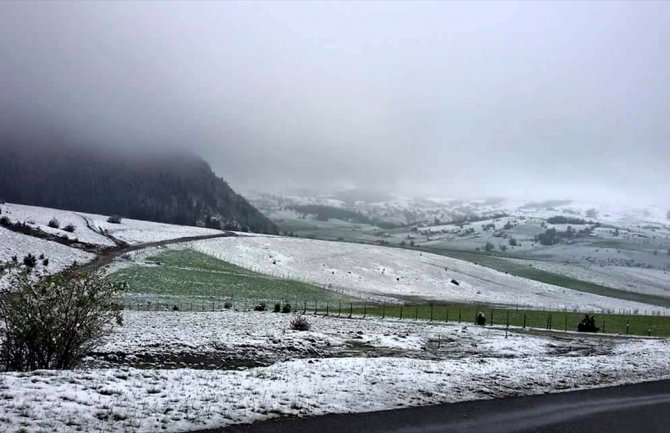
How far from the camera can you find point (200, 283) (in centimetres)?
6319

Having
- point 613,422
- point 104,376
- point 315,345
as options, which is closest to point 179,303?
point 315,345

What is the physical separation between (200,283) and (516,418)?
54.0 m

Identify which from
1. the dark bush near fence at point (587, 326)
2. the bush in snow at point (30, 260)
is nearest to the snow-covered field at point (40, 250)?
the bush in snow at point (30, 260)

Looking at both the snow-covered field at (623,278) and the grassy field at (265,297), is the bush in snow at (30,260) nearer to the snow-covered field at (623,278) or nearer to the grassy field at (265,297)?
the grassy field at (265,297)

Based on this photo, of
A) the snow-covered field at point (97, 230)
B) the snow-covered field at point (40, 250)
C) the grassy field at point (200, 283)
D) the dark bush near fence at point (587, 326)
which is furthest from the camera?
the snow-covered field at point (97, 230)

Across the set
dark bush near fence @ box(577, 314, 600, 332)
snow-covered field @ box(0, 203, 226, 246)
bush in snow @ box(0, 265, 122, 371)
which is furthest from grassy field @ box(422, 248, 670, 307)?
bush in snow @ box(0, 265, 122, 371)

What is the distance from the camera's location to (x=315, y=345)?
2656cm

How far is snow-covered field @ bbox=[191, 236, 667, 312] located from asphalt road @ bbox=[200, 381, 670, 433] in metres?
63.8

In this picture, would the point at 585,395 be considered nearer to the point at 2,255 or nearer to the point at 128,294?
the point at 128,294

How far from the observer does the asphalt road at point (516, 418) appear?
41.8ft

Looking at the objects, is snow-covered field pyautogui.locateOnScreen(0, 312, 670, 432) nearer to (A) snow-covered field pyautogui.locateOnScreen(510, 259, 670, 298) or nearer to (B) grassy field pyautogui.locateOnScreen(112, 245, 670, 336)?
(B) grassy field pyautogui.locateOnScreen(112, 245, 670, 336)

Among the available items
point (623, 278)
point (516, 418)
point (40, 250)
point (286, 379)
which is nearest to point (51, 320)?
point (286, 379)

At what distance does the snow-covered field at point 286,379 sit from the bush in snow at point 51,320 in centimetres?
156

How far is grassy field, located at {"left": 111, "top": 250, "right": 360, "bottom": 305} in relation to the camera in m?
54.7
